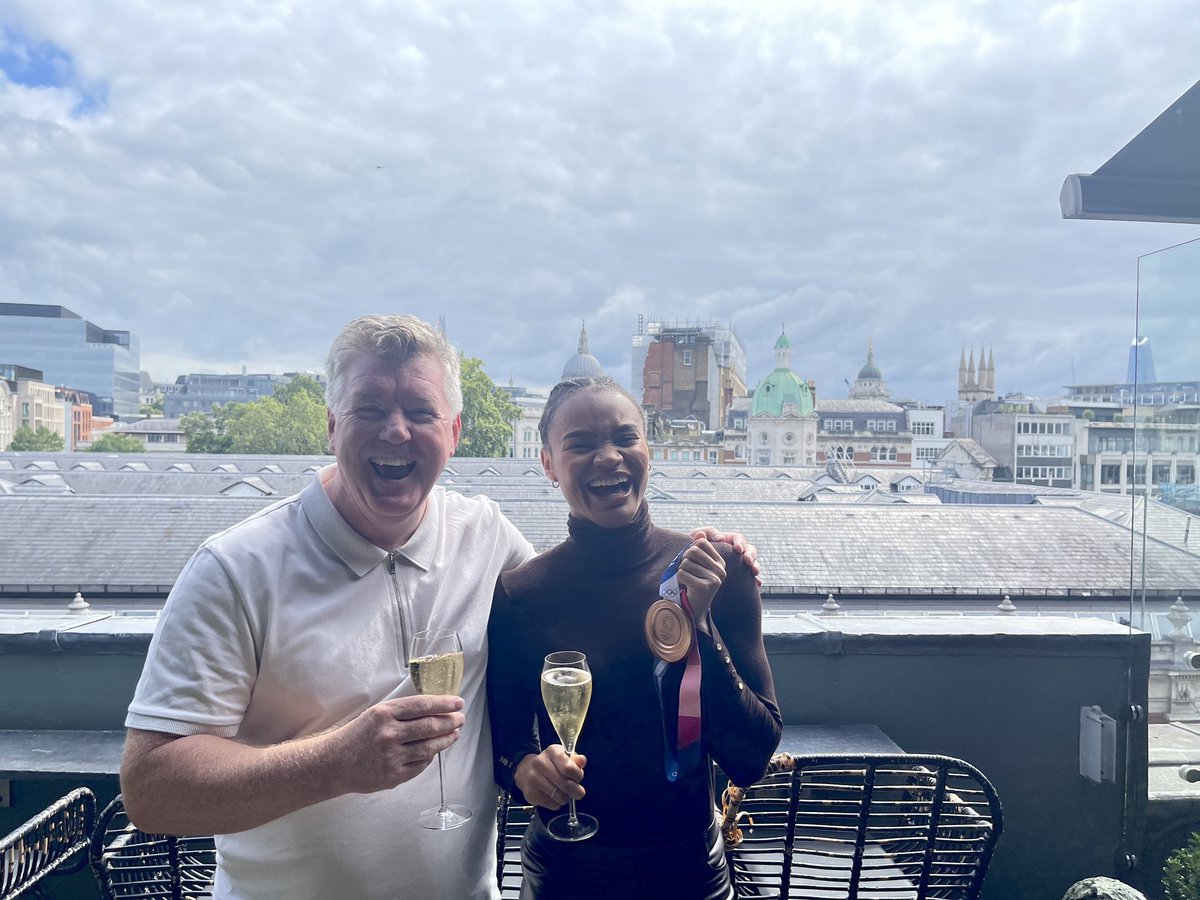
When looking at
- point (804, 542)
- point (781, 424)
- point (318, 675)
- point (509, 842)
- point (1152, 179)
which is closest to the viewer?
point (318, 675)

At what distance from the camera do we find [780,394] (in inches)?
3661

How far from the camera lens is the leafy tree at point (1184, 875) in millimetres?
2359

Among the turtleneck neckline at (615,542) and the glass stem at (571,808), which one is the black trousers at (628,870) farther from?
the turtleneck neckline at (615,542)

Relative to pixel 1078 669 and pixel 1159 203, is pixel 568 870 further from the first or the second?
pixel 1159 203

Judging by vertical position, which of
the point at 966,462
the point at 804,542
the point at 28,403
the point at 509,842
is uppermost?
the point at 28,403

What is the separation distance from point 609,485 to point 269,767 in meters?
0.85

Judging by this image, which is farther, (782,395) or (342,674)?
(782,395)

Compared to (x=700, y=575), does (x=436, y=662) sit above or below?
below

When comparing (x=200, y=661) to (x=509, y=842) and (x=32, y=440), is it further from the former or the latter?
(x=32, y=440)

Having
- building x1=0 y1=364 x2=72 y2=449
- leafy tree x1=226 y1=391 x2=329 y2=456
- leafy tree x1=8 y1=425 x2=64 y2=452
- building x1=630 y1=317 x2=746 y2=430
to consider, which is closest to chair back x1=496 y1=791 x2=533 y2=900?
leafy tree x1=226 y1=391 x2=329 y2=456

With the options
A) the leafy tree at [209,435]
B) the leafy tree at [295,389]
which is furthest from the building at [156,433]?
the leafy tree at [295,389]

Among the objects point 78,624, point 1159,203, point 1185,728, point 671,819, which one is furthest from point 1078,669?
point 78,624

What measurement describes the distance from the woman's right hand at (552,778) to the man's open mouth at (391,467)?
2.11ft

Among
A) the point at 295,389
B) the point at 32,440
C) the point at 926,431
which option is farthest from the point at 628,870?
the point at 926,431
